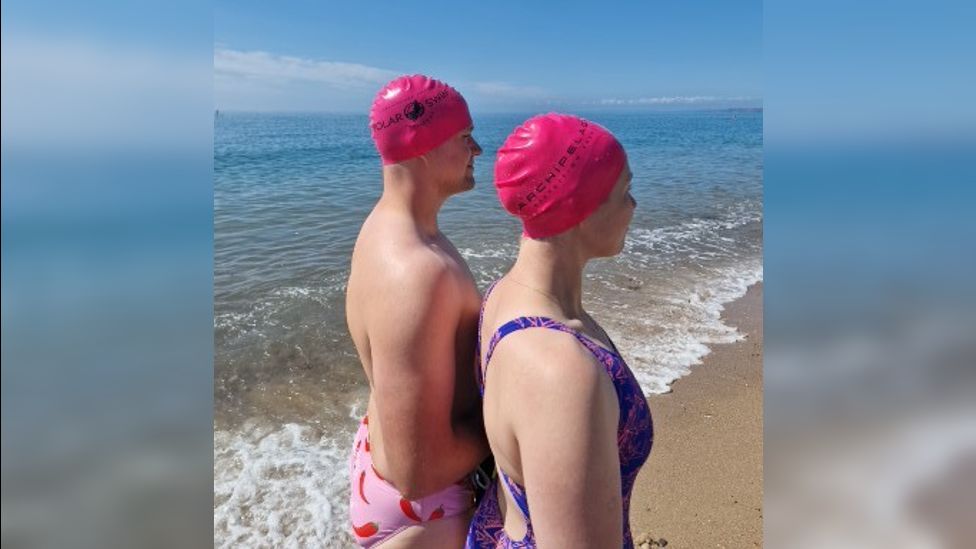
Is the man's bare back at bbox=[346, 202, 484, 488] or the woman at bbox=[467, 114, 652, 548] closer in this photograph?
the woman at bbox=[467, 114, 652, 548]

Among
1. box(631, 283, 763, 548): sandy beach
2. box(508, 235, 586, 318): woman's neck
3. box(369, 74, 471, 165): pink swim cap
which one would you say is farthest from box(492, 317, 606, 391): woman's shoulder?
box(631, 283, 763, 548): sandy beach

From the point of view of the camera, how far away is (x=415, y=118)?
6.52 feet

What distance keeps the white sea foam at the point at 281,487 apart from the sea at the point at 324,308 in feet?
0.04

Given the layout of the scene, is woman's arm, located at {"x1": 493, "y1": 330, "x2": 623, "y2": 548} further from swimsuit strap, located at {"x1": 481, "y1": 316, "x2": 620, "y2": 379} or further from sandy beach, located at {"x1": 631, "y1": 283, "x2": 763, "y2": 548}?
sandy beach, located at {"x1": 631, "y1": 283, "x2": 763, "y2": 548}

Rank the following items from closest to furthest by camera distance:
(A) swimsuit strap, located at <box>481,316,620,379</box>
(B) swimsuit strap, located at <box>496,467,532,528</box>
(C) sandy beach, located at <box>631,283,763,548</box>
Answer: (A) swimsuit strap, located at <box>481,316,620,379</box> → (B) swimsuit strap, located at <box>496,467,532,528</box> → (C) sandy beach, located at <box>631,283,763,548</box>

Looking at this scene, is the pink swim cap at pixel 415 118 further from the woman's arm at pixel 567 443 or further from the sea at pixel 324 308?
the sea at pixel 324 308

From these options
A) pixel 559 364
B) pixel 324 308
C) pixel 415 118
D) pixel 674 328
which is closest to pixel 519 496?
pixel 559 364

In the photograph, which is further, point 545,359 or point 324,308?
point 324,308

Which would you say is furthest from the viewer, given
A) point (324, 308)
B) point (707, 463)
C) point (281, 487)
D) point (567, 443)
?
point (324, 308)

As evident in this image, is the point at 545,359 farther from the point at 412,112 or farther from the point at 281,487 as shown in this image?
the point at 281,487

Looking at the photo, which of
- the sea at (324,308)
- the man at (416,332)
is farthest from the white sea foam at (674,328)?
the man at (416,332)

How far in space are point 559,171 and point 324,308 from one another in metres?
7.64

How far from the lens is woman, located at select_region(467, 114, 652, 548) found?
1.27 meters
